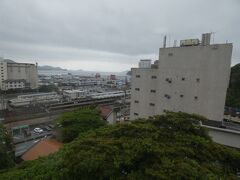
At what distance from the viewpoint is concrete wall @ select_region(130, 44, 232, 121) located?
16266 mm

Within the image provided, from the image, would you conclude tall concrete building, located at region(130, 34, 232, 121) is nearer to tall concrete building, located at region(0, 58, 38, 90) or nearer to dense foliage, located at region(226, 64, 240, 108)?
dense foliage, located at region(226, 64, 240, 108)

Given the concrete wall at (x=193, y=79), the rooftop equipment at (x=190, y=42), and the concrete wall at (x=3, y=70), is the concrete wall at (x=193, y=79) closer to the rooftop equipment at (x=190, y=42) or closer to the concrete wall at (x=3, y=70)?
the rooftop equipment at (x=190, y=42)

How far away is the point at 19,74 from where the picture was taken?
2461 inches

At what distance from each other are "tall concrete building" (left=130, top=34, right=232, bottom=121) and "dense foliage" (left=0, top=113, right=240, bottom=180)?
11.6 meters

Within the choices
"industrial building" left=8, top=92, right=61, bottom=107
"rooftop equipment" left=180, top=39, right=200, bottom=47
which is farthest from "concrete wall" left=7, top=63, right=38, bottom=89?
"rooftop equipment" left=180, top=39, right=200, bottom=47

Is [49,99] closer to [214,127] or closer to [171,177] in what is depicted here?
[214,127]

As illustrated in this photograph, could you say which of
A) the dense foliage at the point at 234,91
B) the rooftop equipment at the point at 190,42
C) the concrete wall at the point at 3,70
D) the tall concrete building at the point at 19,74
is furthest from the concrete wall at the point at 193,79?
the concrete wall at the point at 3,70

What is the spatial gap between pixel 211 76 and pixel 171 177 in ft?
48.0

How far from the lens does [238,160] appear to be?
5.71 metres

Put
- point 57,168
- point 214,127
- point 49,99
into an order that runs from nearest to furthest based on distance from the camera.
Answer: point 57,168 → point 214,127 → point 49,99

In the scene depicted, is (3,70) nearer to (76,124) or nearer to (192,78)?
(76,124)

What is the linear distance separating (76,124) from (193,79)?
12041 millimetres

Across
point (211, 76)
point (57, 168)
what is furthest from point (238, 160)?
point (211, 76)

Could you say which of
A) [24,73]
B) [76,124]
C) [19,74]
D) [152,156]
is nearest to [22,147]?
[76,124]
